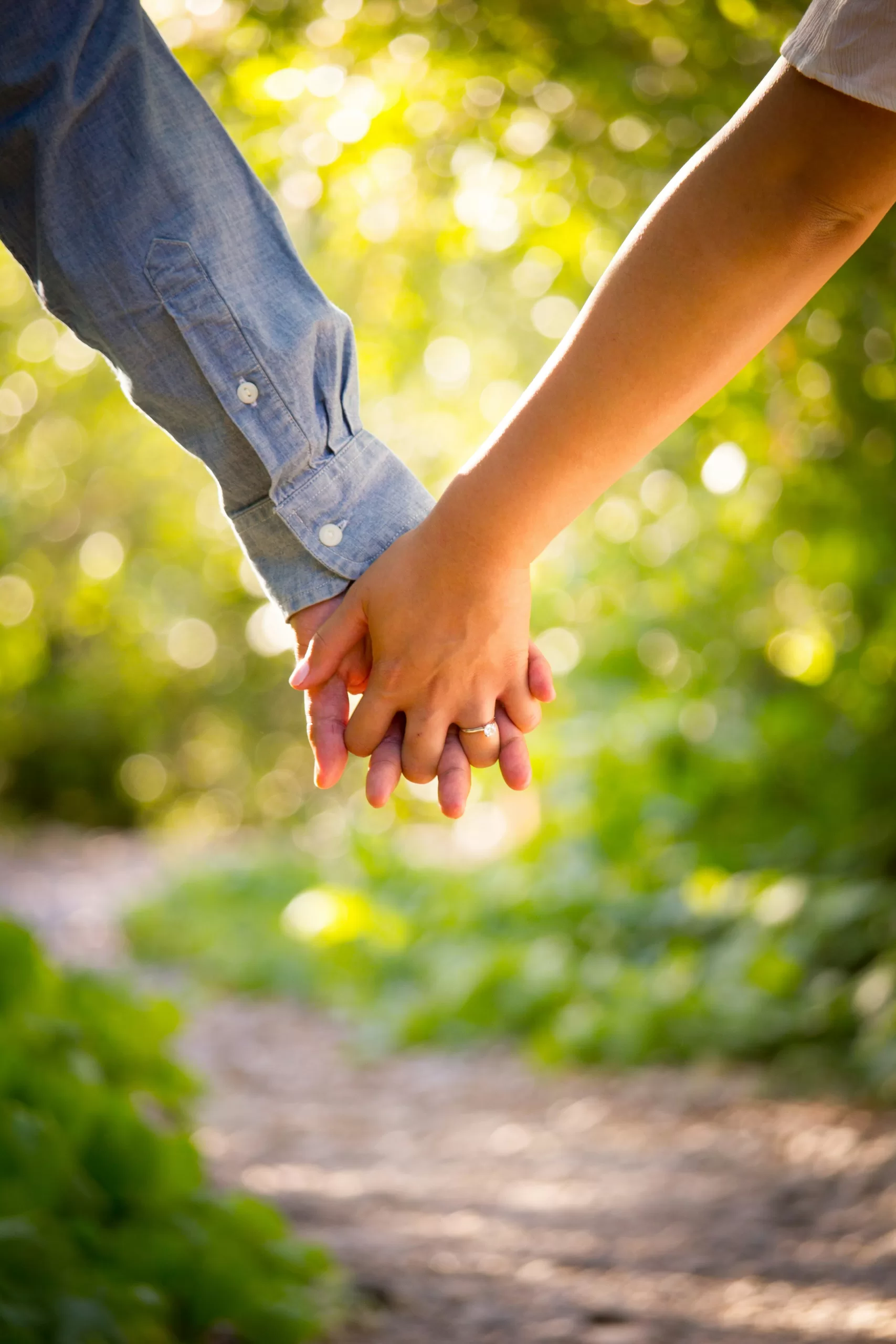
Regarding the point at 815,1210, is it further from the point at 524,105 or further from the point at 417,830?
the point at 417,830

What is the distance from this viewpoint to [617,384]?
44.8 inches

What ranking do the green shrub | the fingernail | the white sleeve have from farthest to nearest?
the green shrub
the fingernail
the white sleeve

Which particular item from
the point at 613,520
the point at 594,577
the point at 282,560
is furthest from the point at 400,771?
the point at 594,577

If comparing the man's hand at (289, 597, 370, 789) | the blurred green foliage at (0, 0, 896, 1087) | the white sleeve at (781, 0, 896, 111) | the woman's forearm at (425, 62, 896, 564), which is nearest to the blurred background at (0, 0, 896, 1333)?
the blurred green foliage at (0, 0, 896, 1087)

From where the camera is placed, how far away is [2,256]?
2861mm

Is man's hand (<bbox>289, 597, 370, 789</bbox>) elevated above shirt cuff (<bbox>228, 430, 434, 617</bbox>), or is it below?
below

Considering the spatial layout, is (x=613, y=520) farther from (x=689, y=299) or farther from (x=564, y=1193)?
(x=689, y=299)

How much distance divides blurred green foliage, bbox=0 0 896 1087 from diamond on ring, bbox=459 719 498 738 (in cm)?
94

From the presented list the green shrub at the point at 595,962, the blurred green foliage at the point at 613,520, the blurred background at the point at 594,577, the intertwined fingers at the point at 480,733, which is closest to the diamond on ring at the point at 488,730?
the intertwined fingers at the point at 480,733

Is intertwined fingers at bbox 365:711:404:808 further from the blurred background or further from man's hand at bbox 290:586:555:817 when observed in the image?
the blurred background

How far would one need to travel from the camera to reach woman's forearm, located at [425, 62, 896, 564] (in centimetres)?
101

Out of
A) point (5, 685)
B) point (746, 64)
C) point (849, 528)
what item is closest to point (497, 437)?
point (746, 64)

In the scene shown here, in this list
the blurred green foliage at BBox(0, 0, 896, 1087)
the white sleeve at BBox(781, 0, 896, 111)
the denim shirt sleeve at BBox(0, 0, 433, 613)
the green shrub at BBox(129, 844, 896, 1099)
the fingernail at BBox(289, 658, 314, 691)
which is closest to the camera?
the white sleeve at BBox(781, 0, 896, 111)

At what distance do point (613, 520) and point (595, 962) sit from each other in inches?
53.2
